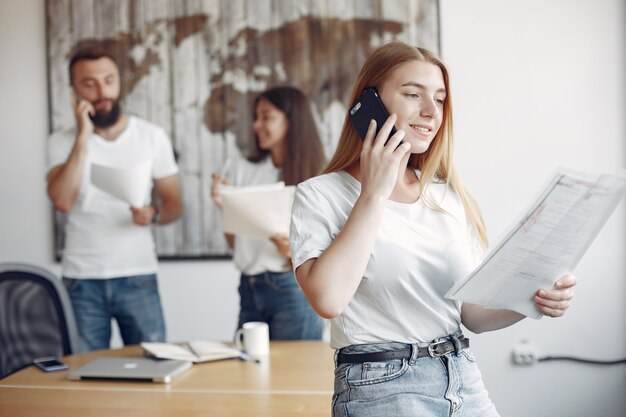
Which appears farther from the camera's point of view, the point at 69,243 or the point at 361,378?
the point at 69,243

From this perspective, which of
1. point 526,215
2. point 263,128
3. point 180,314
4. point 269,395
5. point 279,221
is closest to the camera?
point 526,215

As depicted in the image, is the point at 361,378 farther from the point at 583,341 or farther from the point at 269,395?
the point at 583,341

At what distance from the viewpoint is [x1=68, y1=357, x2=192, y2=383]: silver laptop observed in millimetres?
1742

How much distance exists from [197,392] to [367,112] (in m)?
0.82

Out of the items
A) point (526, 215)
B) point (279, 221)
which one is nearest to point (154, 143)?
point (279, 221)

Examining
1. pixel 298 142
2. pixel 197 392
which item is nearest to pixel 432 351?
pixel 197 392

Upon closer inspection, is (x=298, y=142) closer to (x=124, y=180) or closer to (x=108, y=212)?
(x=124, y=180)

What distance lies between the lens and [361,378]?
1158 millimetres

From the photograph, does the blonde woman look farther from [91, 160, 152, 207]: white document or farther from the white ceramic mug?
[91, 160, 152, 207]: white document

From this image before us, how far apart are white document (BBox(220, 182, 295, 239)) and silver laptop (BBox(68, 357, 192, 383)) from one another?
23.4 inches

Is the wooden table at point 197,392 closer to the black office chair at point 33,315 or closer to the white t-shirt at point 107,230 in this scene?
the black office chair at point 33,315

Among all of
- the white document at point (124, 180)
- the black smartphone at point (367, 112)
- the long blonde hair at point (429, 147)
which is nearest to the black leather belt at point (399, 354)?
the long blonde hair at point (429, 147)

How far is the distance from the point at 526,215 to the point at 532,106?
7.18ft

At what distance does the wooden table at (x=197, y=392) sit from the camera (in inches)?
59.7
